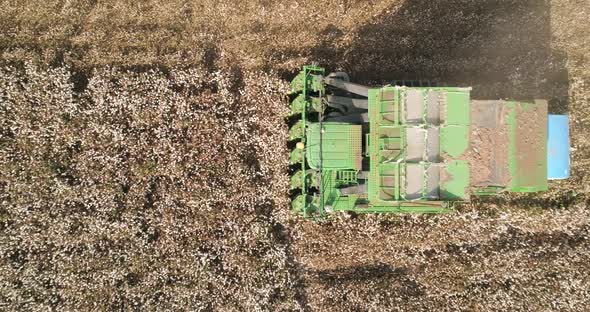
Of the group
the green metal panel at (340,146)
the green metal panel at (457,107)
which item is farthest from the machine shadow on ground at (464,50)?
the green metal panel at (457,107)

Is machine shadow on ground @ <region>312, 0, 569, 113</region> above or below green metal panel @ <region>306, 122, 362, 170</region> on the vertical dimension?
above

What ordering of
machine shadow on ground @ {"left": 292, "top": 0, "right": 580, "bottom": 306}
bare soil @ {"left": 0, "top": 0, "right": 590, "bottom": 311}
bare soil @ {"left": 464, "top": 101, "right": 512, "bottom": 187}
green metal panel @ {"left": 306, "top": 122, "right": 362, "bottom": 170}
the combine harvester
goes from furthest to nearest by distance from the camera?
machine shadow on ground @ {"left": 292, "top": 0, "right": 580, "bottom": 306} → bare soil @ {"left": 0, "top": 0, "right": 590, "bottom": 311} → green metal panel @ {"left": 306, "top": 122, "right": 362, "bottom": 170} → bare soil @ {"left": 464, "top": 101, "right": 512, "bottom": 187} → the combine harvester

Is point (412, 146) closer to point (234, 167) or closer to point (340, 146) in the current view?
point (340, 146)

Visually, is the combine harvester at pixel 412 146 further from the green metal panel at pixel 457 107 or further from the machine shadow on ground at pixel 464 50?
the machine shadow on ground at pixel 464 50

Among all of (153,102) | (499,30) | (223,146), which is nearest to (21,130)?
(153,102)

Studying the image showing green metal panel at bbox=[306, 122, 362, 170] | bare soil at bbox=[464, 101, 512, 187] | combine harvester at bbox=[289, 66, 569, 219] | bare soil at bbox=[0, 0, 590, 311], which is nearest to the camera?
combine harvester at bbox=[289, 66, 569, 219]

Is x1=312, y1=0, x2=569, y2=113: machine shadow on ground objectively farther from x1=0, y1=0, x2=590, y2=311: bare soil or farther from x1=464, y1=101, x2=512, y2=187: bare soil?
x1=464, y1=101, x2=512, y2=187: bare soil

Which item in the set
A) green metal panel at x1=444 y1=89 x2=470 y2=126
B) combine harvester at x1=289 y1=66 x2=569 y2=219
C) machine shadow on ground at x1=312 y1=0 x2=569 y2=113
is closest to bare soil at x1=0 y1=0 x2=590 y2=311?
machine shadow on ground at x1=312 y1=0 x2=569 y2=113
